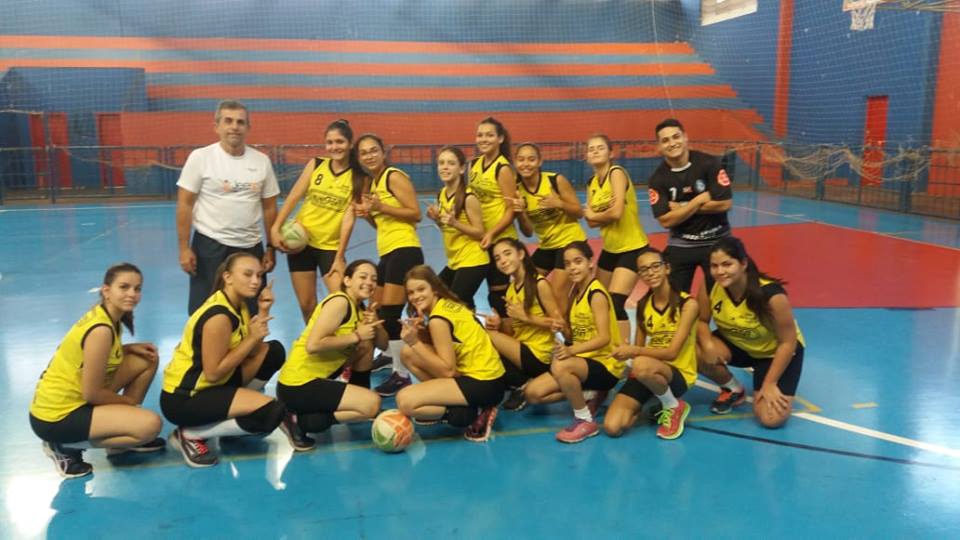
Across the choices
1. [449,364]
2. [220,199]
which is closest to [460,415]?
[449,364]

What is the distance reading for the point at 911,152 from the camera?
13164 mm

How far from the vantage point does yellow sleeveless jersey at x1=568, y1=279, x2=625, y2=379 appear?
14.0 feet

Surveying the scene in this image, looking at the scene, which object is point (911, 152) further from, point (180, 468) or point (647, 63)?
point (180, 468)

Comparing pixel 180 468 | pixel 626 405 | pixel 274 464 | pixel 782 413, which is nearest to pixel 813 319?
pixel 782 413

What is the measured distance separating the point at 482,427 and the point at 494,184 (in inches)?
62.6

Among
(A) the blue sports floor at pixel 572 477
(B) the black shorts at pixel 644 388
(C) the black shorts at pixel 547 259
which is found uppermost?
(C) the black shorts at pixel 547 259

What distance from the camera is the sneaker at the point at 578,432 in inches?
160

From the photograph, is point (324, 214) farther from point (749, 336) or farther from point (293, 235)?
point (749, 336)

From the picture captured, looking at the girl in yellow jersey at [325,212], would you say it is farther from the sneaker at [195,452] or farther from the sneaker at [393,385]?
the sneaker at [195,452]

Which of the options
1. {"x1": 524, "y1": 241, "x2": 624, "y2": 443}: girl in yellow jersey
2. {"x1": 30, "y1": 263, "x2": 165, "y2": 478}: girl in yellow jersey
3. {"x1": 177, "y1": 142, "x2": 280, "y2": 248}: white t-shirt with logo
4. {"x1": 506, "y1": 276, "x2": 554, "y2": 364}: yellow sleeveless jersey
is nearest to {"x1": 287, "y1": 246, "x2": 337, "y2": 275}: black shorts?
{"x1": 177, "y1": 142, "x2": 280, "y2": 248}: white t-shirt with logo

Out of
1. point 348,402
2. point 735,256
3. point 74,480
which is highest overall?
point 735,256

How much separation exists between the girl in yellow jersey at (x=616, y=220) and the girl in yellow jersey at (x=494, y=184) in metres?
0.52

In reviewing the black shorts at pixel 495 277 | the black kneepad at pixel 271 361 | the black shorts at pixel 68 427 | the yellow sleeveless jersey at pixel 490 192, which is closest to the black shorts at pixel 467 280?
the black shorts at pixel 495 277

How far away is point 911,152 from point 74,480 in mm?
13707
